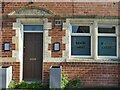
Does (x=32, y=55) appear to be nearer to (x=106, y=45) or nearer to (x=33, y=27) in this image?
(x=33, y=27)

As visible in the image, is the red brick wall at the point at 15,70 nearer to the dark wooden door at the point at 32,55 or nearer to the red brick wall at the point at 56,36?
the dark wooden door at the point at 32,55

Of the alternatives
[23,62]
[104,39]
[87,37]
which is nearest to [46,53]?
[23,62]

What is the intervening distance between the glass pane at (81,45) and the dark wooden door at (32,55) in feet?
4.77

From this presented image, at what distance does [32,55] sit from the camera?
10.1 meters

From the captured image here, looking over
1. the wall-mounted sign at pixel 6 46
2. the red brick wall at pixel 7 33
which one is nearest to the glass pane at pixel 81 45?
the red brick wall at pixel 7 33

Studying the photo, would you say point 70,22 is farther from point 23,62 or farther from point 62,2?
point 23,62

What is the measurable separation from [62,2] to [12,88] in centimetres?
420

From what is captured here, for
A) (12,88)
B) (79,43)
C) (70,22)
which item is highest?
(70,22)

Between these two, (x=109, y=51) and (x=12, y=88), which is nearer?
(x=12, y=88)

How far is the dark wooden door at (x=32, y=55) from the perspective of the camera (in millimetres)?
10109

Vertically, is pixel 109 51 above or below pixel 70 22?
below

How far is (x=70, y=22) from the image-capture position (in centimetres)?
990

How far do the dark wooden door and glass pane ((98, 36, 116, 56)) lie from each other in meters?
2.61

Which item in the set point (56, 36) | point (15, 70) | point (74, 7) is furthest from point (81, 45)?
point (15, 70)
